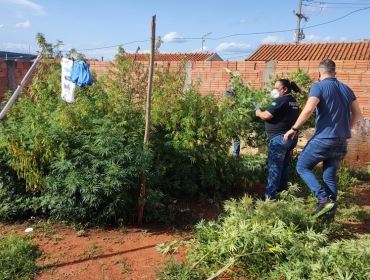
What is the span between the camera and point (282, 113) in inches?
196

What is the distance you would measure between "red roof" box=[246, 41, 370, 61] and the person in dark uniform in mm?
13222

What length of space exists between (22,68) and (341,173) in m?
10.8

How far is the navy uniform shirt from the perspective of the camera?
4941 millimetres

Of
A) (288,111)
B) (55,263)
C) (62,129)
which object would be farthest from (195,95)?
(55,263)

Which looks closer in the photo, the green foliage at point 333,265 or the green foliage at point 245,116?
the green foliage at point 333,265

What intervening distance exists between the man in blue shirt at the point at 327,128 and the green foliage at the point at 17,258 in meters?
2.84

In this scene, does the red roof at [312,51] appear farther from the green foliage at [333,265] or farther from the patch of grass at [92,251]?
the patch of grass at [92,251]

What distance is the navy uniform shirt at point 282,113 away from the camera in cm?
494

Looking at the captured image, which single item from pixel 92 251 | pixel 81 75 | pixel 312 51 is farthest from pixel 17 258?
pixel 312 51

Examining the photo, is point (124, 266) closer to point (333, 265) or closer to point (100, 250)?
point (100, 250)

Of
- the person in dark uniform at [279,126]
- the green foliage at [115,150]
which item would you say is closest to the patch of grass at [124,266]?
the green foliage at [115,150]

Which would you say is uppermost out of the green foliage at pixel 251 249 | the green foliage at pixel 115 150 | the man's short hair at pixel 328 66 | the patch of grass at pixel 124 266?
the man's short hair at pixel 328 66

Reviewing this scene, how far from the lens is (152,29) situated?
4.36 metres

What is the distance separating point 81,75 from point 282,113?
9.31 ft
